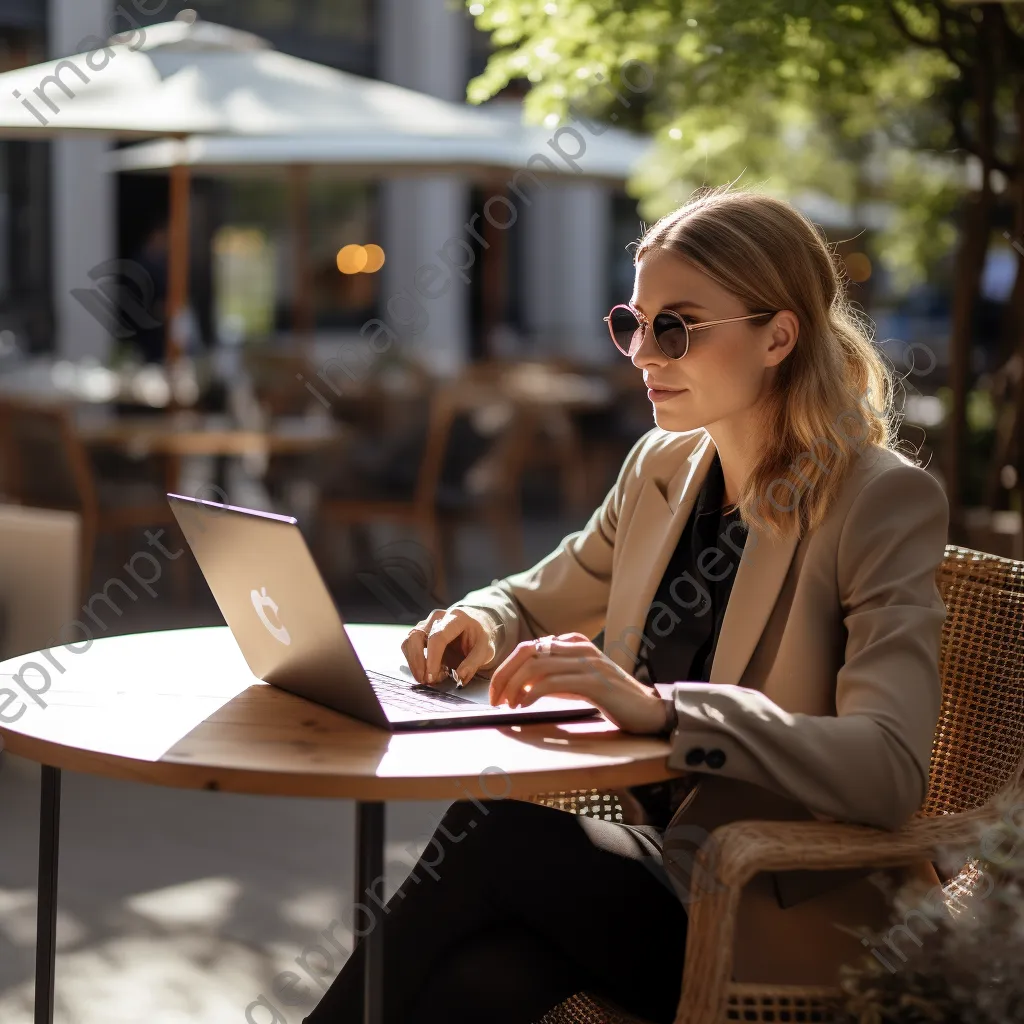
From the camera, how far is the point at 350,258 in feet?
52.5

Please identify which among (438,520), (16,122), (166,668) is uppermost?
(16,122)

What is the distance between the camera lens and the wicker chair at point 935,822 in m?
1.84

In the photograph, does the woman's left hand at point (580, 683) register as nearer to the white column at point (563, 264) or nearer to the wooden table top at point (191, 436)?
the wooden table top at point (191, 436)

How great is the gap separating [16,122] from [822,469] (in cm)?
386

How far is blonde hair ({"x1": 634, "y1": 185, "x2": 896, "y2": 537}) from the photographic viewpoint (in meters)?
2.21

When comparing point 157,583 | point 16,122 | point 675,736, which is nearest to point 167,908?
point 675,736

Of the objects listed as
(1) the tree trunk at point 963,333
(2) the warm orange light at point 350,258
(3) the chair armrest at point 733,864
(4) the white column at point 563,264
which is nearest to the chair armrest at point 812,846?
(3) the chair armrest at point 733,864

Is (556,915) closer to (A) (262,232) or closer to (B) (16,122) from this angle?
(B) (16,122)

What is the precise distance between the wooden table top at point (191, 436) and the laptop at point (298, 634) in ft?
16.6

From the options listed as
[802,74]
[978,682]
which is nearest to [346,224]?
[802,74]

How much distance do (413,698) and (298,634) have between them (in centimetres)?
24

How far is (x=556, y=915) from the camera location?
2064mm

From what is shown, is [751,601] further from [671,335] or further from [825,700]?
[671,335]

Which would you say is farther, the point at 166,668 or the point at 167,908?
the point at 167,908
